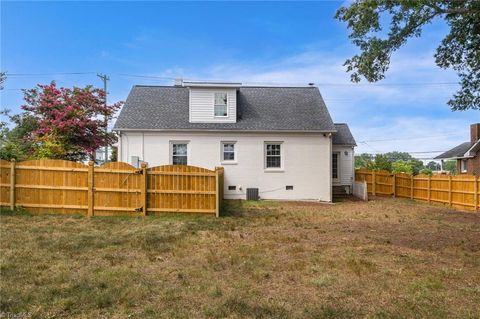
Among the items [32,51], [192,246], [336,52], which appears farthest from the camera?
[336,52]

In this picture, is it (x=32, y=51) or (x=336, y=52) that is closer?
(x=32, y=51)

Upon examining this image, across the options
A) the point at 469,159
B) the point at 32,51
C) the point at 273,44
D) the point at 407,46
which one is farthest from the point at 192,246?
the point at 469,159

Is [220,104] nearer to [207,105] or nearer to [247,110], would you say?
[207,105]

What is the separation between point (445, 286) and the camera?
192 inches

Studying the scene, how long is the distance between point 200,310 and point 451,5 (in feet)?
27.6

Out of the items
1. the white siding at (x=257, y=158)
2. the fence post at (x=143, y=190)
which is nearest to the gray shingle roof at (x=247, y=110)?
the white siding at (x=257, y=158)

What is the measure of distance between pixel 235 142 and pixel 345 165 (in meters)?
8.94

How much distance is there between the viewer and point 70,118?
19578 millimetres

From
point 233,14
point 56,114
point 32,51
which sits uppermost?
point 233,14

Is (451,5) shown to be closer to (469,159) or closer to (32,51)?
(32,51)

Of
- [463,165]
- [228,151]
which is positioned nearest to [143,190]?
[228,151]

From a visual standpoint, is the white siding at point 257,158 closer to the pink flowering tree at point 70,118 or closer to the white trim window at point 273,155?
the white trim window at point 273,155

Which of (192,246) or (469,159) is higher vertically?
(469,159)

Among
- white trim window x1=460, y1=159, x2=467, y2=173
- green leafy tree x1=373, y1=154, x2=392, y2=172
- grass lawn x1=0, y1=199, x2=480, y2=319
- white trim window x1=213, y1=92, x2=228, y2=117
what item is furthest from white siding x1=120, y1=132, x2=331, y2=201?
white trim window x1=460, y1=159, x2=467, y2=173
